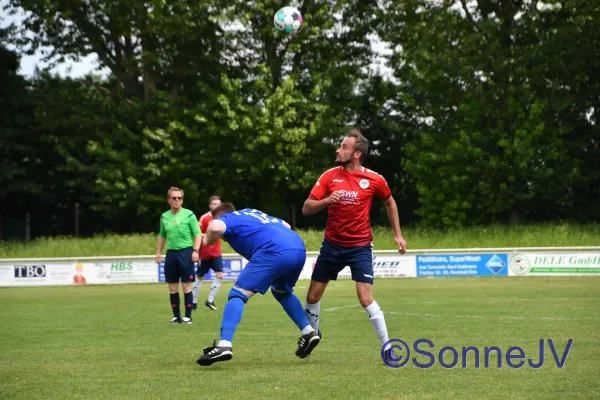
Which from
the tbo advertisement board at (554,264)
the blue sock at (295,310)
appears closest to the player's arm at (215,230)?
the blue sock at (295,310)

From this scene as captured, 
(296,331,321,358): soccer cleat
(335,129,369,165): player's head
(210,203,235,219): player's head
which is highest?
(335,129,369,165): player's head

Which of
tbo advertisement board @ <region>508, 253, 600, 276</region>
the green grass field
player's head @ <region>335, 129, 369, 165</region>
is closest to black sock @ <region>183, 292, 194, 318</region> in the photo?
the green grass field

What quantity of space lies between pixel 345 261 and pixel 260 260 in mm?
898

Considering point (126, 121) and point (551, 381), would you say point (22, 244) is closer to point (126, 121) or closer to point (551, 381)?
point (126, 121)

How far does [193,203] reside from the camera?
4594 centimetres

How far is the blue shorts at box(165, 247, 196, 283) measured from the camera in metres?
14.9

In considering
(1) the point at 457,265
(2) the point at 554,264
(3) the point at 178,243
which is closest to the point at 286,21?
(1) the point at 457,265

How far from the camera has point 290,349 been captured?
10.9 metres

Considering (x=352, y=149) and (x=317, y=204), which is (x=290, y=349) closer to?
(x=317, y=204)

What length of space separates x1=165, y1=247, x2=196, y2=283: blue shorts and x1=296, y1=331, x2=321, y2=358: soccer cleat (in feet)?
18.0

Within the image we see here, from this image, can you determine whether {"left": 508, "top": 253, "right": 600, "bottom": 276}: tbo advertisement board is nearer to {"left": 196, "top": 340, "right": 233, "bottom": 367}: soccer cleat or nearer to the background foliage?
the background foliage

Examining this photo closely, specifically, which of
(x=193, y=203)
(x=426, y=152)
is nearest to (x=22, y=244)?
(x=193, y=203)

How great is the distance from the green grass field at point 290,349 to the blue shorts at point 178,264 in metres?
0.73

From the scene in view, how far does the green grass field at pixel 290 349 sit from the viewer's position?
786cm
